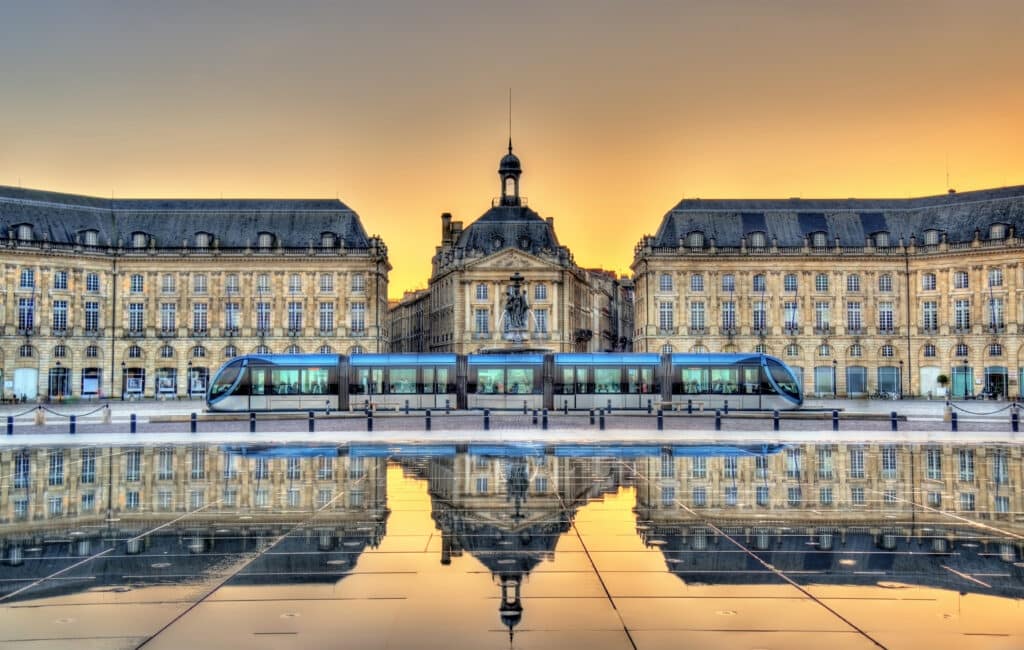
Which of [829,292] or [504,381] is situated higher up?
[829,292]

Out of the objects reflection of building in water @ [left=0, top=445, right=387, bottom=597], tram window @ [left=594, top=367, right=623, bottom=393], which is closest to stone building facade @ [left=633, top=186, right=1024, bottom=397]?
tram window @ [left=594, top=367, right=623, bottom=393]

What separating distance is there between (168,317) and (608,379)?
49032 mm

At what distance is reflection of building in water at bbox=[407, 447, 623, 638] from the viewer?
13.0 meters

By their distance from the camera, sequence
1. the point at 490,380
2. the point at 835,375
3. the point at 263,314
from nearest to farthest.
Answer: the point at 490,380 → the point at 835,375 → the point at 263,314

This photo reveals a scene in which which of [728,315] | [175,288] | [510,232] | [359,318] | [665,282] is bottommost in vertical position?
[359,318]

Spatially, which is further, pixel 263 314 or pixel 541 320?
pixel 541 320

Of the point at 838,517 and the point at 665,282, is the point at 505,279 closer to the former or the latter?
the point at 665,282

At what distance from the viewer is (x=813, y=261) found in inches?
3376

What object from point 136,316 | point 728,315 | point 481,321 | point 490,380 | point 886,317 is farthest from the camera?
point 481,321

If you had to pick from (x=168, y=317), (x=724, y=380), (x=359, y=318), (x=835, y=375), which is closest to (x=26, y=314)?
(x=168, y=317)

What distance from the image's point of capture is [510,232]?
9188 cm

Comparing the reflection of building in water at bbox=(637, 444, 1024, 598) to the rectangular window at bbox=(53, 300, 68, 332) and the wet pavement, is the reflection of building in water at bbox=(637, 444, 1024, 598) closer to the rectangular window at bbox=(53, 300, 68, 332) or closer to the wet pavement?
the wet pavement

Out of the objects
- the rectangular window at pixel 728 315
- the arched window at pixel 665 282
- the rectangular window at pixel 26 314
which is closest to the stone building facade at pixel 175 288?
the rectangular window at pixel 26 314

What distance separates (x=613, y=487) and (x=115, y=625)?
39.7 feet
